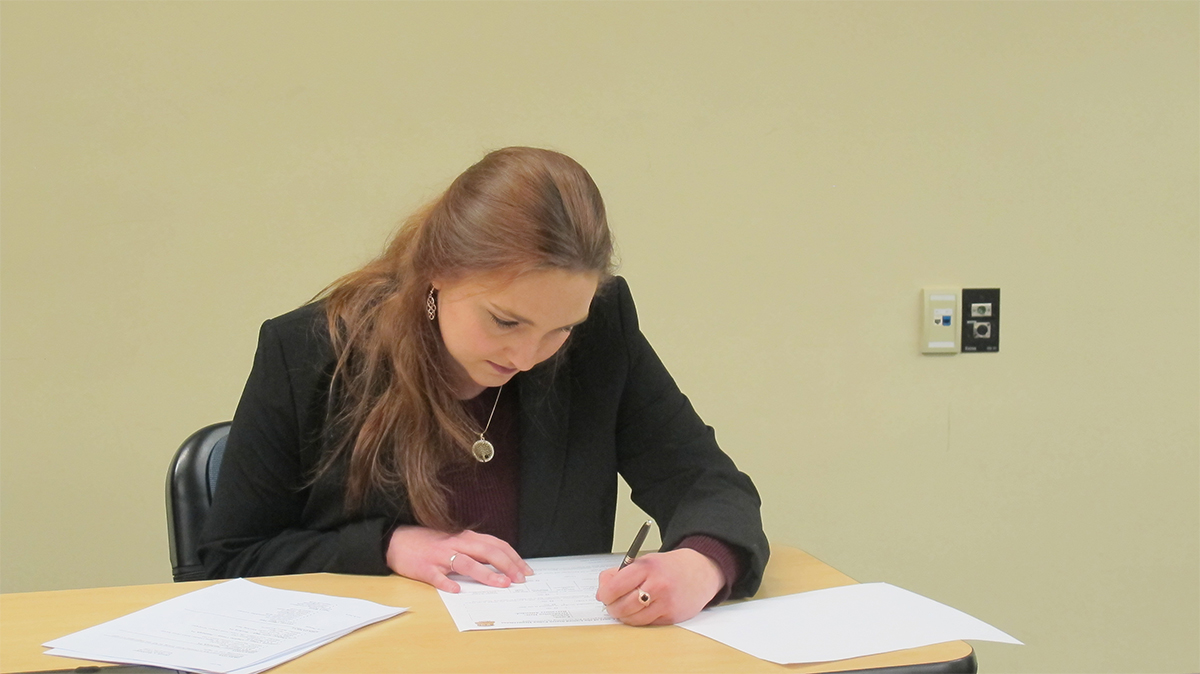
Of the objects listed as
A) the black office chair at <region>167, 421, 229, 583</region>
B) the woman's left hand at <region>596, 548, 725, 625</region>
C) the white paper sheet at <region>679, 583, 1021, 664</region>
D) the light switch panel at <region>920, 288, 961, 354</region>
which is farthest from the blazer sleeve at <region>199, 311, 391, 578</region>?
the light switch panel at <region>920, 288, 961, 354</region>

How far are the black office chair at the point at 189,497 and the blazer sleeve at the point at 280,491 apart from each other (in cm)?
10

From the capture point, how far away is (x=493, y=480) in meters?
1.33

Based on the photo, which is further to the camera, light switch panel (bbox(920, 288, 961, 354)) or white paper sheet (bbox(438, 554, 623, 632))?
light switch panel (bbox(920, 288, 961, 354))

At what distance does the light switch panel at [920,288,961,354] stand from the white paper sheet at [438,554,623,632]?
3.85ft

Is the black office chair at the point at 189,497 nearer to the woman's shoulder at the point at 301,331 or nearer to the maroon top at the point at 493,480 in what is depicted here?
the woman's shoulder at the point at 301,331

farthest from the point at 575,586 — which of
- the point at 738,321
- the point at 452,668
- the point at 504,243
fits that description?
the point at 738,321

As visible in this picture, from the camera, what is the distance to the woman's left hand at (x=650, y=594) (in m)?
0.94

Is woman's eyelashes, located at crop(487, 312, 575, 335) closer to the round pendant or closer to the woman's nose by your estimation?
the woman's nose

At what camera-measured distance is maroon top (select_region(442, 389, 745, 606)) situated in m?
1.30

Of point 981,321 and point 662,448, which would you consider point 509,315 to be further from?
point 981,321

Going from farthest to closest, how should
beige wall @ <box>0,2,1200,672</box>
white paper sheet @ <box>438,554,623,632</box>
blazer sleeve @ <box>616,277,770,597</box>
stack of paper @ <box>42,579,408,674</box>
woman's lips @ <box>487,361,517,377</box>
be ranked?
beige wall @ <box>0,2,1200,672</box> → blazer sleeve @ <box>616,277,770,597</box> → woman's lips @ <box>487,361,517,377</box> → white paper sheet @ <box>438,554,623,632</box> → stack of paper @ <box>42,579,408,674</box>

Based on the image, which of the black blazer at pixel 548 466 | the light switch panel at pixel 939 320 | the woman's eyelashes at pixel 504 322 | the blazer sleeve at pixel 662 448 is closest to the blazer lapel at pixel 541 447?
the black blazer at pixel 548 466

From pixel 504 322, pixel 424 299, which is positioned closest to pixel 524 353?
pixel 504 322

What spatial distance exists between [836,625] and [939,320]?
1279 millimetres
